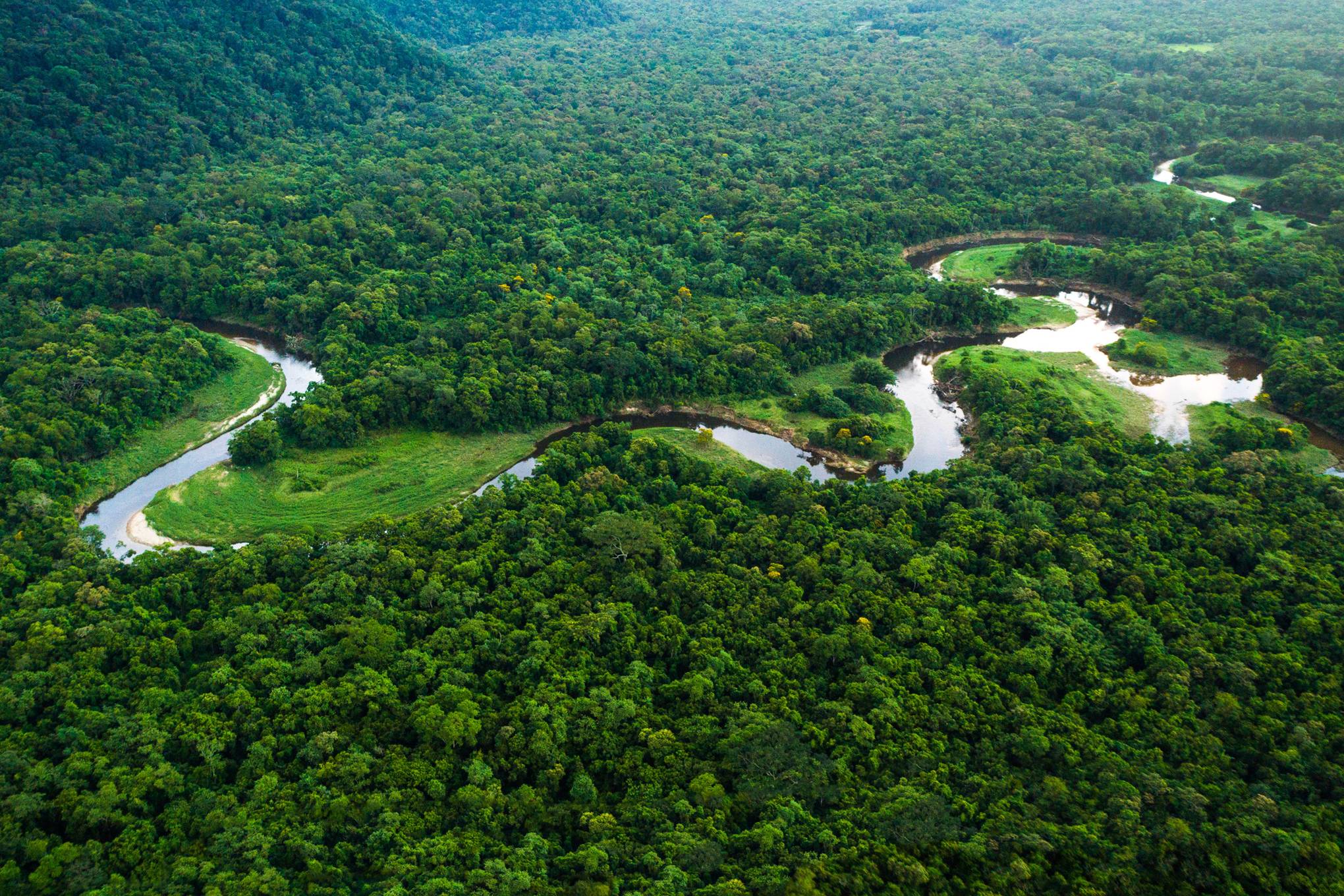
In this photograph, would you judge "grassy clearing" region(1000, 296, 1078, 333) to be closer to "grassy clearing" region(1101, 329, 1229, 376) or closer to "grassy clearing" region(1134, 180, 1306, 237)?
"grassy clearing" region(1101, 329, 1229, 376)

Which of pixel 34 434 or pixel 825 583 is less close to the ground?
pixel 34 434

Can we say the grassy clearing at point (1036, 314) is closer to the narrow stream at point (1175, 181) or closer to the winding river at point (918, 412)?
the winding river at point (918, 412)

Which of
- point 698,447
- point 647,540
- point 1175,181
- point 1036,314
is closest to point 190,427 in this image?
point 698,447

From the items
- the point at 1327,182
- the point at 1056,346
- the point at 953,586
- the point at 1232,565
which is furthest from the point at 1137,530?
the point at 1327,182

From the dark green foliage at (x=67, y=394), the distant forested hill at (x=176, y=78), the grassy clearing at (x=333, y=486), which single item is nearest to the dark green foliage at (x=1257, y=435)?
the grassy clearing at (x=333, y=486)

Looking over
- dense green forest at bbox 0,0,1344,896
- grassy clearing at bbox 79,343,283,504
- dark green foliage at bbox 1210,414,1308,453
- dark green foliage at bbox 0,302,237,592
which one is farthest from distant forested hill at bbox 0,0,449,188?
dark green foliage at bbox 1210,414,1308,453

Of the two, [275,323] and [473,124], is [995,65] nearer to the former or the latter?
[473,124]

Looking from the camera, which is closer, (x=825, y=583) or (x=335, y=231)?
(x=825, y=583)
